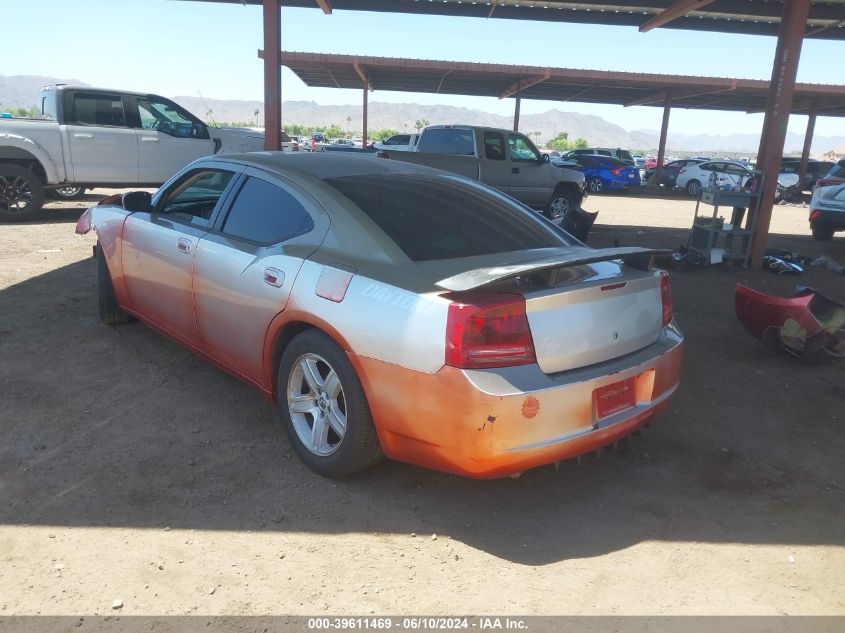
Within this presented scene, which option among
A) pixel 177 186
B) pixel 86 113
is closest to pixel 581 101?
pixel 86 113

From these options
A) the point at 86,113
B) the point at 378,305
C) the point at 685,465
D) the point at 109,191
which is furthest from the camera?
the point at 109,191

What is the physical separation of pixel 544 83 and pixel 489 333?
24.7 m

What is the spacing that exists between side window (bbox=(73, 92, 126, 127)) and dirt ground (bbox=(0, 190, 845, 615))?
7754 mm

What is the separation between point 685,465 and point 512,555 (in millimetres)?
1353

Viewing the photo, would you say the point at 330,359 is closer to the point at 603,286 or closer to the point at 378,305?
the point at 378,305

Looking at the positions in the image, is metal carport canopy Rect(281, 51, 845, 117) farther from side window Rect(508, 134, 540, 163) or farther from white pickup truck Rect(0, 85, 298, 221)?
side window Rect(508, 134, 540, 163)

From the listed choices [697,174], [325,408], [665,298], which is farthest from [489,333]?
[697,174]

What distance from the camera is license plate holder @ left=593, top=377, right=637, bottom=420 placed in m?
2.83

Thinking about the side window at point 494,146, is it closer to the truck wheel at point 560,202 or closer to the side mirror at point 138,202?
the truck wheel at point 560,202

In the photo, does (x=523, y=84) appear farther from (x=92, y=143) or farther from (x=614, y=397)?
(x=614, y=397)

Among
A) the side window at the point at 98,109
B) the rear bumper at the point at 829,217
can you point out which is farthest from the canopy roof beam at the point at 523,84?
the side window at the point at 98,109

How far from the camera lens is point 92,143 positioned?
1100cm

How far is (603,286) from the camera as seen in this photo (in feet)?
9.53

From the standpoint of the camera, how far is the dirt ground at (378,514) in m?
2.47
